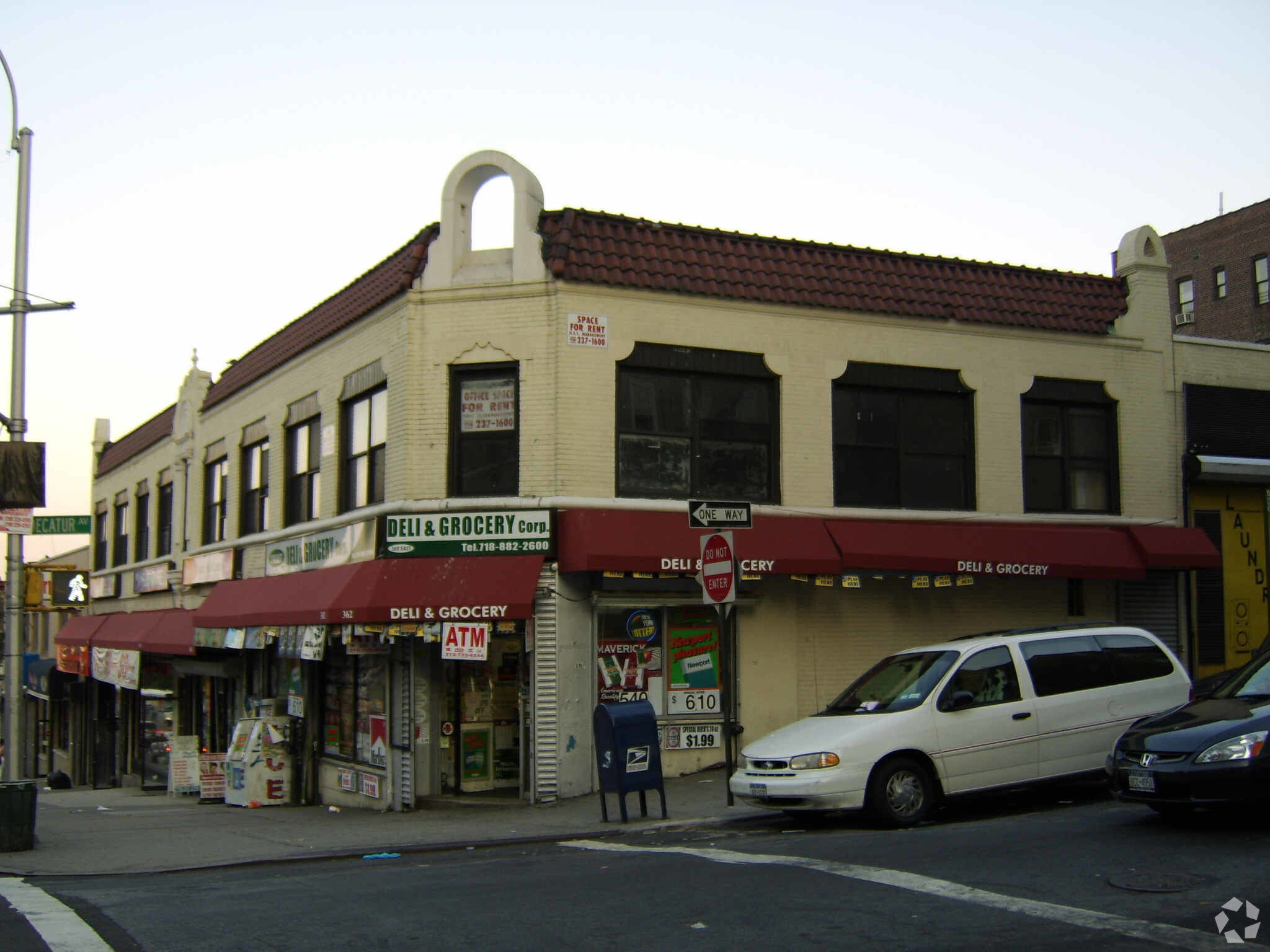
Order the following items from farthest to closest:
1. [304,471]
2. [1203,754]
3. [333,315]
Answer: [304,471], [333,315], [1203,754]

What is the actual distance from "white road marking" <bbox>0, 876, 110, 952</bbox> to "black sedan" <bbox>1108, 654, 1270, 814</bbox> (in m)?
7.18

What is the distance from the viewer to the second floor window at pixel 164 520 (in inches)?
1138

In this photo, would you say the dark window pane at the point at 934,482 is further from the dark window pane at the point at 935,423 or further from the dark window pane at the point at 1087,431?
the dark window pane at the point at 1087,431

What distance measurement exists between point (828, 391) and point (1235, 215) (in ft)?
118

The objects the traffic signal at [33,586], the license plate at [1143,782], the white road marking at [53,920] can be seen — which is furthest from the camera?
the traffic signal at [33,586]

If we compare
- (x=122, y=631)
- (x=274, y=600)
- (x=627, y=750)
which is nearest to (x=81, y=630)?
(x=122, y=631)

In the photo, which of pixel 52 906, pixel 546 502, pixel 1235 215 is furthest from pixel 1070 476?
pixel 1235 215

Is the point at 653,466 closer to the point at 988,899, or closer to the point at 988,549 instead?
the point at 988,549

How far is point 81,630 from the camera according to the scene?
1288 inches

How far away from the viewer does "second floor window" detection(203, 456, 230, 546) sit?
24.5 metres

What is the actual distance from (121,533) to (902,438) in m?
23.6

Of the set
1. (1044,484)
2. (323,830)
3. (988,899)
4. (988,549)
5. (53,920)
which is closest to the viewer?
(988,899)

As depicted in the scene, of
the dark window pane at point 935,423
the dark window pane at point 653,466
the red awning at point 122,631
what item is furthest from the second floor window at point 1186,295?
the red awning at point 122,631

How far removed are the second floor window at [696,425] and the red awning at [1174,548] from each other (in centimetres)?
577
